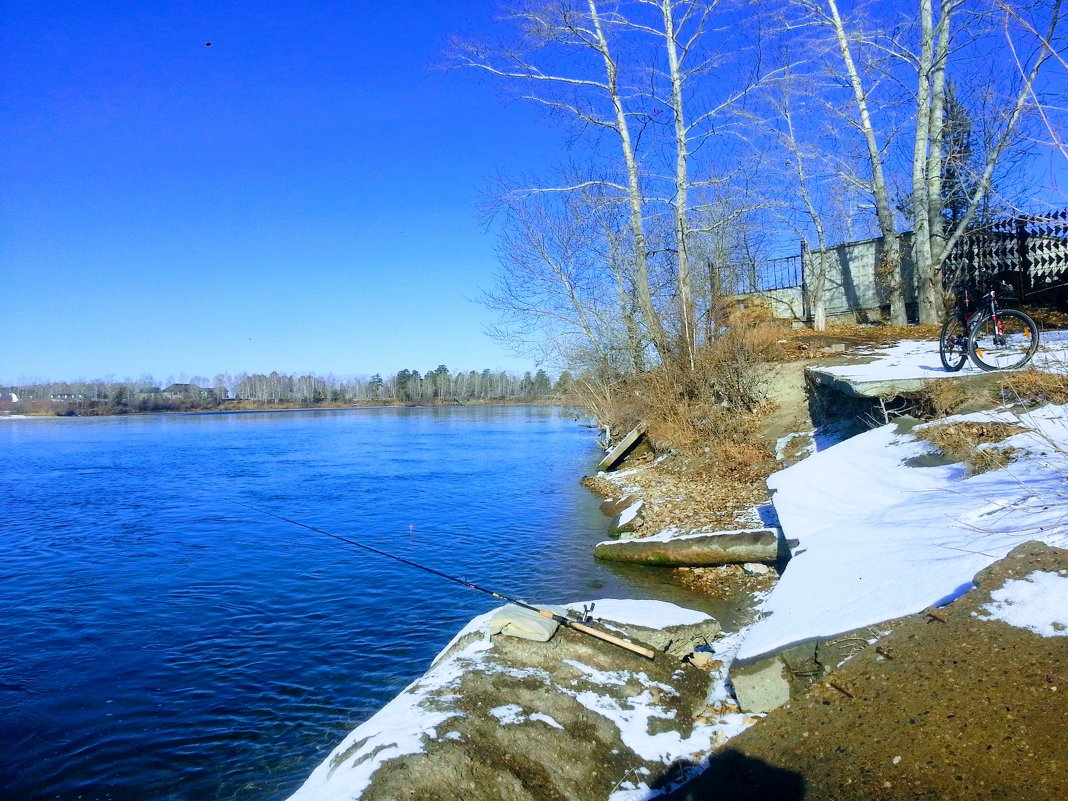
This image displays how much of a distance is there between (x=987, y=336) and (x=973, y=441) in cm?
330

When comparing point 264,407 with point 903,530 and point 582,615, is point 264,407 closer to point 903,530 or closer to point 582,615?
point 582,615

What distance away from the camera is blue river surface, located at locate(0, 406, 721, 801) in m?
5.77

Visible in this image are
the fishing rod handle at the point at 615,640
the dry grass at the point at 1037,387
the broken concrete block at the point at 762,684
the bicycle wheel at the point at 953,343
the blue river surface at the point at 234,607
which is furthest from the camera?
the bicycle wheel at the point at 953,343

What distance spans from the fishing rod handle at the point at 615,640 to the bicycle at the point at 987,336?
6.32 meters

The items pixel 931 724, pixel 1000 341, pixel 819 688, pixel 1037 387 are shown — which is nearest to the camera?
pixel 931 724

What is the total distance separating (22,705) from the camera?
21.9ft

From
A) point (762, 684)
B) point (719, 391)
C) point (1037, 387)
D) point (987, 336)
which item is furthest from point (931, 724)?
point (719, 391)

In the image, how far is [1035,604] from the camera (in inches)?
166

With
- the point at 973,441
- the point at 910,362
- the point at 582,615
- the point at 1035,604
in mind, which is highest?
the point at 910,362

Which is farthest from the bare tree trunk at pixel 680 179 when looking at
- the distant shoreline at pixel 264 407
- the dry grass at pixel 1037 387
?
the distant shoreline at pixel 264 407

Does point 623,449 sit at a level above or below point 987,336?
below

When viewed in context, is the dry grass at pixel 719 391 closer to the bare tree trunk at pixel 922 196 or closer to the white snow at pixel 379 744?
the bare tree trunk at pixel 922 196

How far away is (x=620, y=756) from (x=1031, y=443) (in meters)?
4.70

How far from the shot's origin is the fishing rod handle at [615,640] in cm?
547
